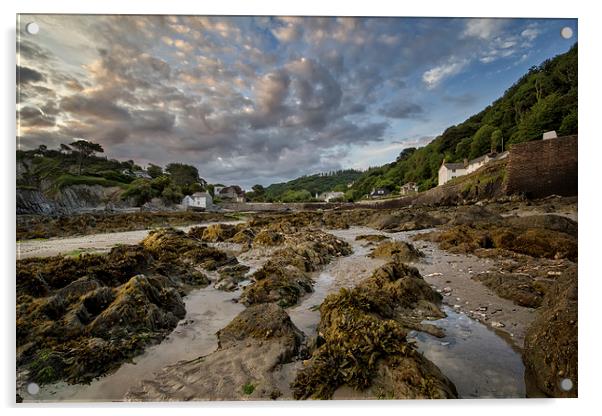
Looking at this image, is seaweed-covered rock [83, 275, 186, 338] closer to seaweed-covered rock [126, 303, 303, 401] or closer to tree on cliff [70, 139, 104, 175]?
seaweed-covered rock [126, 303, 303, 401]

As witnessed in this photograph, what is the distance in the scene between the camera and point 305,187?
3.26 m

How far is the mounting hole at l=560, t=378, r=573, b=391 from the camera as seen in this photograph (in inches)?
77.2

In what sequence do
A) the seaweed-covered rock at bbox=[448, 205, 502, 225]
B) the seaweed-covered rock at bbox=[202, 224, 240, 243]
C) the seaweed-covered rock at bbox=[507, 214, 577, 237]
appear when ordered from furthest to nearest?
1. the seaweed-covered rock at bbox=[202, 224, 240, 243]
2. the seaweed-covered rock at bbox=[448, 205, 502, 225]
3. the seaweed-covered rock at bbox=[507, 214, 577, 237]

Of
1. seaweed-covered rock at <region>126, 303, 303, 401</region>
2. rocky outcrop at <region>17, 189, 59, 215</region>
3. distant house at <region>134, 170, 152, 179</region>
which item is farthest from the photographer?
distant house at <region>134, 170, 152, 179</region>

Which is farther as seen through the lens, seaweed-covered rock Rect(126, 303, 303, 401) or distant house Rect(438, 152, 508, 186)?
distant house Rect(438, 152, 508, 186)

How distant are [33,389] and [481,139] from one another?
4.49m

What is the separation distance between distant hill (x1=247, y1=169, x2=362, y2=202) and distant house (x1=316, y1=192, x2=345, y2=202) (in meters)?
0.05

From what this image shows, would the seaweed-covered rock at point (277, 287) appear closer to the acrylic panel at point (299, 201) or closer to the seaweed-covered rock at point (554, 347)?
the acrylic panel at point (299, 201)

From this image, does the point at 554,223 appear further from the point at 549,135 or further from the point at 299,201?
the point at 299,201

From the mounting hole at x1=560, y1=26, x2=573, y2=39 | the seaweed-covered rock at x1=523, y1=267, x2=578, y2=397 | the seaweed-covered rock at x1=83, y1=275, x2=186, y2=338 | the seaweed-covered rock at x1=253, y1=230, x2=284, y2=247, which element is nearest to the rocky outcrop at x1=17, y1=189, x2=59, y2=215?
the seaweed-covered rock at x1=83, y1=275, x2=186, y2=338

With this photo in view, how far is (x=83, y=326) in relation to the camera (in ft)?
6.64

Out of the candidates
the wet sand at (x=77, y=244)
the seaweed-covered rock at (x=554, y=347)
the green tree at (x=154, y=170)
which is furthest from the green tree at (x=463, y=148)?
the wet sand at (x=77, y=244)
